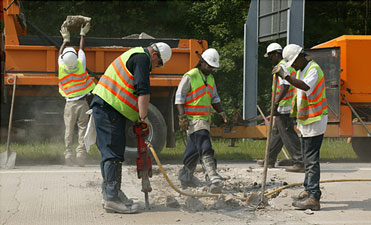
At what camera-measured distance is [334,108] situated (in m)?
10.5

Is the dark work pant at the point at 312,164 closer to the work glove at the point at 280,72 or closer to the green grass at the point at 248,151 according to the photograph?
the work glove at the point at 280,72

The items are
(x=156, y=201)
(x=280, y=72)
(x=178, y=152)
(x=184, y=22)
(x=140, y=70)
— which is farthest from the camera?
(x=184, y=22)

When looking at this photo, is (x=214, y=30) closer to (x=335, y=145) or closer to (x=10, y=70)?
(x=335, y=145)

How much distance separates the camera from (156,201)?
667 cm

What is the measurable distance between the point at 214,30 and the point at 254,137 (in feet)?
22.9

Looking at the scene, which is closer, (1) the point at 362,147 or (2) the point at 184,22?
(1) the point at 362,147

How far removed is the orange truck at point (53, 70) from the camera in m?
9.81

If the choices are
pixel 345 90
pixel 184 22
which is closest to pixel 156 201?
pixel 345 90

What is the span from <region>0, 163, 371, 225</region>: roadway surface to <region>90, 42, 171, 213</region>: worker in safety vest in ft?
0.80

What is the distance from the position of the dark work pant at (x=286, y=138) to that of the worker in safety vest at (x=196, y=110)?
82.4 inches

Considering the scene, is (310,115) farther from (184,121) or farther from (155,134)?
(155,134)

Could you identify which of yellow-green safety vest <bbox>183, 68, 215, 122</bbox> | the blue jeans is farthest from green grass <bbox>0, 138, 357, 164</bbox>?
the blue jeans

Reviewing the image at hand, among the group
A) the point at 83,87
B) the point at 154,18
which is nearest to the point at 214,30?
the point at 154,18

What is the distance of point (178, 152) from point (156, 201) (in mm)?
5035
